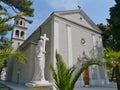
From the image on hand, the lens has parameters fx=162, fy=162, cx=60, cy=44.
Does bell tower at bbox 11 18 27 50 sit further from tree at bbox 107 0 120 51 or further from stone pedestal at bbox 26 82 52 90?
stone pedestal at bbox 26 82 52 90

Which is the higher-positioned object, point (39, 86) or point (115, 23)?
point (115, 23)

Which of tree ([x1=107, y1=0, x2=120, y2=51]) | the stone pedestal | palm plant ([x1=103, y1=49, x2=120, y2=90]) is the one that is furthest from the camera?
tree ([x1=107, y1=0, x2=120, y2=51])

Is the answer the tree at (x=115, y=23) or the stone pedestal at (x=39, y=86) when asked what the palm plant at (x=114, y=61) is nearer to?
the stone pedestal at (x=39, y=86)

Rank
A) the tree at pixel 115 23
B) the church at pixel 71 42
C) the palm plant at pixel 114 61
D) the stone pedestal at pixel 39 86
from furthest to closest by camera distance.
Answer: the tree at pixel 115 23
the church at pixel 71 42
the stone pedestal at pixel 39 86
the palm plant at pixel 114 61

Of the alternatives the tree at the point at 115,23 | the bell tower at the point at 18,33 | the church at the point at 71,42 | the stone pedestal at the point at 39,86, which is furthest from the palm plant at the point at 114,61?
the bell tower at the point at 18,33

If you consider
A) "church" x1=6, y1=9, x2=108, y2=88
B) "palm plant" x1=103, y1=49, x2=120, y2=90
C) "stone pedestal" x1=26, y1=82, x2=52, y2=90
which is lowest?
"stone pedestal" x1=26, y1=82, x2=52, y2=90

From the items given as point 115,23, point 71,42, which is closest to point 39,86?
point 71,42

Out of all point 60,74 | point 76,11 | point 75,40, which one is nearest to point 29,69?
point 75,40

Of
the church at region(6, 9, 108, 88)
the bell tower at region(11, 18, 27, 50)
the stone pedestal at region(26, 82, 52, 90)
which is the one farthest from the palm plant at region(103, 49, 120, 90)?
the bell tower at region(11, 18, 27, 50)

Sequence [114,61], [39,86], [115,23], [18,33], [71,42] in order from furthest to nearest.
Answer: [18,33]
[115,23]
[71,42]
[39,86]
[114,61]

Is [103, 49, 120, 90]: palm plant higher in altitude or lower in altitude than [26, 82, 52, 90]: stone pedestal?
higher

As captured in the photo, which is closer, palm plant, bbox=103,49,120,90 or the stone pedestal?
palm plant, bbox=103,49,120,90

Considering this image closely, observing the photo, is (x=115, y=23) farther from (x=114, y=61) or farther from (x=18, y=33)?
(x=18, y=33)

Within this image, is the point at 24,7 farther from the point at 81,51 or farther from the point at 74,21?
the point at 81,51
